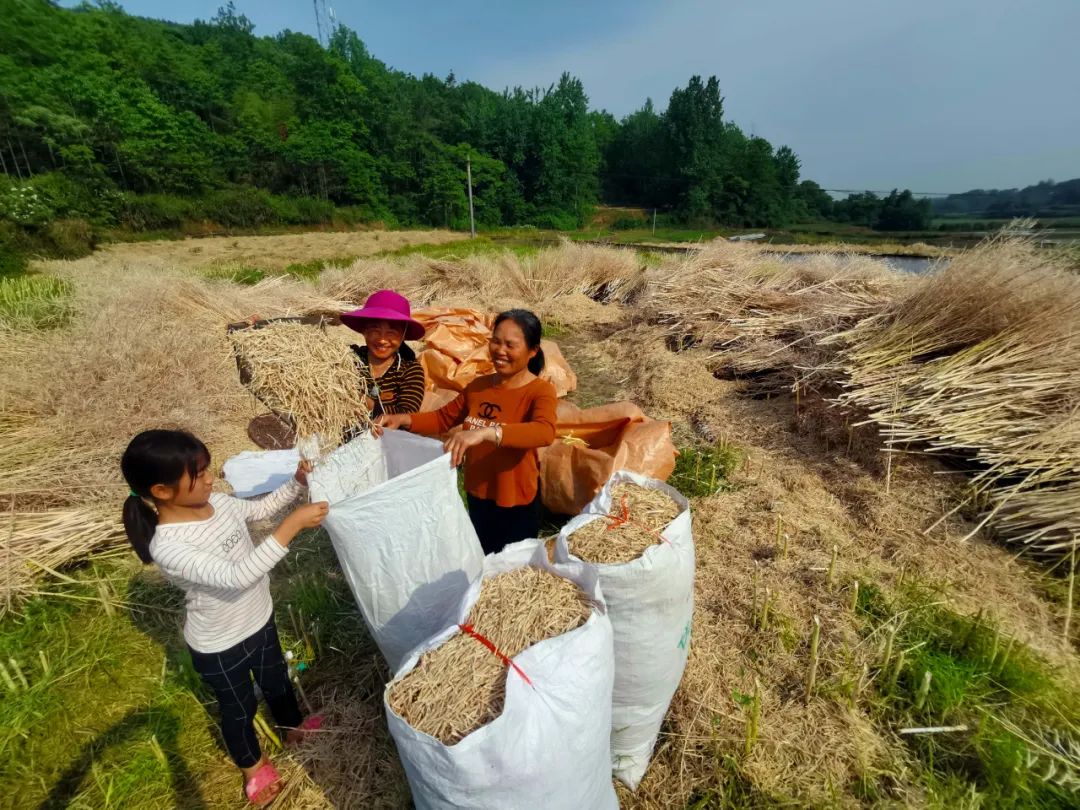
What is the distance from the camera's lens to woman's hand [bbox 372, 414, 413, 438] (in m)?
2.07

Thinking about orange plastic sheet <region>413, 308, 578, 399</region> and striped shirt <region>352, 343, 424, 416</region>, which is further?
orange plastic sheet <region>413, 308, 578, 399</region>

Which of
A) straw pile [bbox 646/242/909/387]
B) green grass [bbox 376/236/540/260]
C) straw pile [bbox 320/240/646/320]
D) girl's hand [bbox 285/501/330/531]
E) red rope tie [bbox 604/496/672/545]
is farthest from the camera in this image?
green grass [bbox 376/236/540/260]

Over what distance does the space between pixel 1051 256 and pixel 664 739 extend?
4658 millimetres

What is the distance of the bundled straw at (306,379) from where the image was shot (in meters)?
2.07

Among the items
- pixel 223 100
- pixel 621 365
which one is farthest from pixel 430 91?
pixel 621 365

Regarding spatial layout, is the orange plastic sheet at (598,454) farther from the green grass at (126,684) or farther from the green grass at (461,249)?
the green grass at (461,249)

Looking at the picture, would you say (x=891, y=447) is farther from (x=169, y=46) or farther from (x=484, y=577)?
(x=169, y=46)

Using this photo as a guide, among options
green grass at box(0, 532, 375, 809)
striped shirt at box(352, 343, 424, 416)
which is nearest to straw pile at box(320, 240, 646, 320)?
striped shirt at box(352, 343, 424, 416)

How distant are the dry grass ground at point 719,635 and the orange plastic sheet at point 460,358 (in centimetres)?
164

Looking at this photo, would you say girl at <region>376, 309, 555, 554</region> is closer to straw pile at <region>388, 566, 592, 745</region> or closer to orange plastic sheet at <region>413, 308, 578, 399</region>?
straw pile at <region>388, 566, 592, 745</region>

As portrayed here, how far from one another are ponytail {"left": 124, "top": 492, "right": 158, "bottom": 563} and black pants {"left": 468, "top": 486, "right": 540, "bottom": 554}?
1.17 m

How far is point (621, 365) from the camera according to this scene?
654 centimetres

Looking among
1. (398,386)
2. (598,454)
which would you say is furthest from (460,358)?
(398,386)

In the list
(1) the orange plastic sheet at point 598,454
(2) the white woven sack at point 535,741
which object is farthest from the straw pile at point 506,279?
(2) the white woven sack at point 535,741
